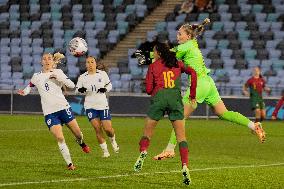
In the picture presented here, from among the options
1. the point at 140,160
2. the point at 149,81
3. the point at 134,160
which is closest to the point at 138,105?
the point at 134,160

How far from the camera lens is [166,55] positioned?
12594 millimetres

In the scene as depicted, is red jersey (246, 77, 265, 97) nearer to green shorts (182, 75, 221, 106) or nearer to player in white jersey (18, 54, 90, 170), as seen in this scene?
green shorts (182, 75, 221, 106)

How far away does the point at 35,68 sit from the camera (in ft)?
135

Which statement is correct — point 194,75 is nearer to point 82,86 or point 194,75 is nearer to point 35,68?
point 82,86

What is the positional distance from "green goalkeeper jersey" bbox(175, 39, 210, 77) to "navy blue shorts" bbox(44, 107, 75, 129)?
2.16 m

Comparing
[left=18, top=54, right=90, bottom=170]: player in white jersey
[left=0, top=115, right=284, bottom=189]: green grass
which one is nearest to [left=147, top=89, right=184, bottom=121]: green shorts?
[left=0, top=115, right=284, bottom=189]: green grass

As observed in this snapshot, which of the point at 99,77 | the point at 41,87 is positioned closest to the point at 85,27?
the point at 99,77

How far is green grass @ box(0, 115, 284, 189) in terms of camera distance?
1244 centimetres

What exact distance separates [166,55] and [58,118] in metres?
2.98

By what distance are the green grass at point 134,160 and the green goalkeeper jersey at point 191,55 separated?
1.75 m

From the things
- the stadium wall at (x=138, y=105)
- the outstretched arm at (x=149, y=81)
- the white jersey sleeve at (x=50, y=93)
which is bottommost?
the stadium wall at (x=138, y=105)

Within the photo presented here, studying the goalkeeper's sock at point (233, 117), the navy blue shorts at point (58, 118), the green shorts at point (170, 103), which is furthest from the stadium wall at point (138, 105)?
the green shorts at point (170, 103)

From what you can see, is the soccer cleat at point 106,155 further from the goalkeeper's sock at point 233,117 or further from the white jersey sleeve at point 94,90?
the goalkeeper's sock at point 233,117

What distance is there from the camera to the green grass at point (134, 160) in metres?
12.4
